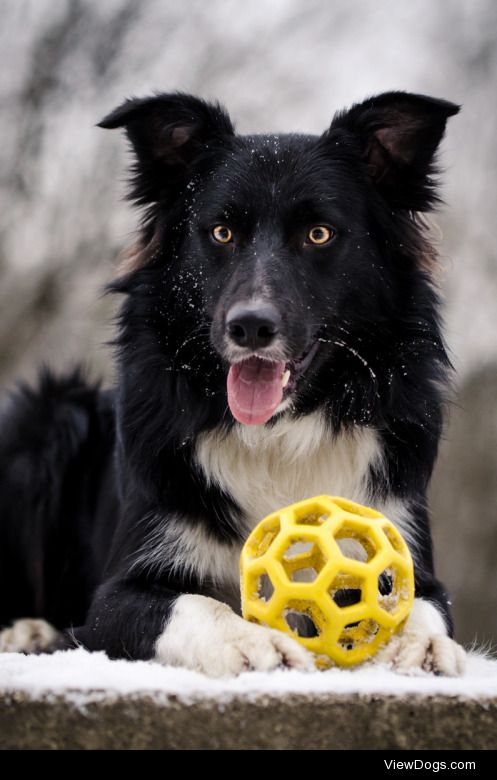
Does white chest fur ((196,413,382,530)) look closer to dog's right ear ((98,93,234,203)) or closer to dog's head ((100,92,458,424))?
dog's head ((100,92,458,424))

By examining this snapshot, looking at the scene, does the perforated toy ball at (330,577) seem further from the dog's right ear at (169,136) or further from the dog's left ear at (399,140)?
the dog's right ear at (169,136)

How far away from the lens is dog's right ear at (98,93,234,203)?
4.10 meters

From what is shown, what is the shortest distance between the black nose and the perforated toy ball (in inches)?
28.3

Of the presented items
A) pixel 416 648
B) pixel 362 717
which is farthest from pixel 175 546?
pixel 362 717

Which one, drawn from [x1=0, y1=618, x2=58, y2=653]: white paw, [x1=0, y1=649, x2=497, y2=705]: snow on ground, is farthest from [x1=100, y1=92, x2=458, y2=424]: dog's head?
[x1=0, y1=618, x2=58, y2=653]: white paw

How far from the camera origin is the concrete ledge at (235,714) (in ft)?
7.86

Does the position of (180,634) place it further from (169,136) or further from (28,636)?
(169,136)

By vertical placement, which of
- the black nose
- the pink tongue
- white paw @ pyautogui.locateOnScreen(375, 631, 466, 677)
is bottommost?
white paw @ pyautogui.locateOnScreen(375, 631, 466, 677)

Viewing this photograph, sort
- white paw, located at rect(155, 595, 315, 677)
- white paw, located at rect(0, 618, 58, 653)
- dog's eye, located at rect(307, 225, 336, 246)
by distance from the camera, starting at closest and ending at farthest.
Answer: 1. white paw, located at rect(155, 595, 315, 677)
2. dog's eye, located at rect(307, 225, 336, 246)
3. white paw, located at rect(0, 618, 58, 653)

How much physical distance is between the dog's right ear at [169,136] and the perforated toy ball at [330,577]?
1.82 meters

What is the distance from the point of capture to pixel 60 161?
32.6 ft

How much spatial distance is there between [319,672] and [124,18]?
893 centimetres

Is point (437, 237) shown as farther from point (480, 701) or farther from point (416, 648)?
point (480, 701)
